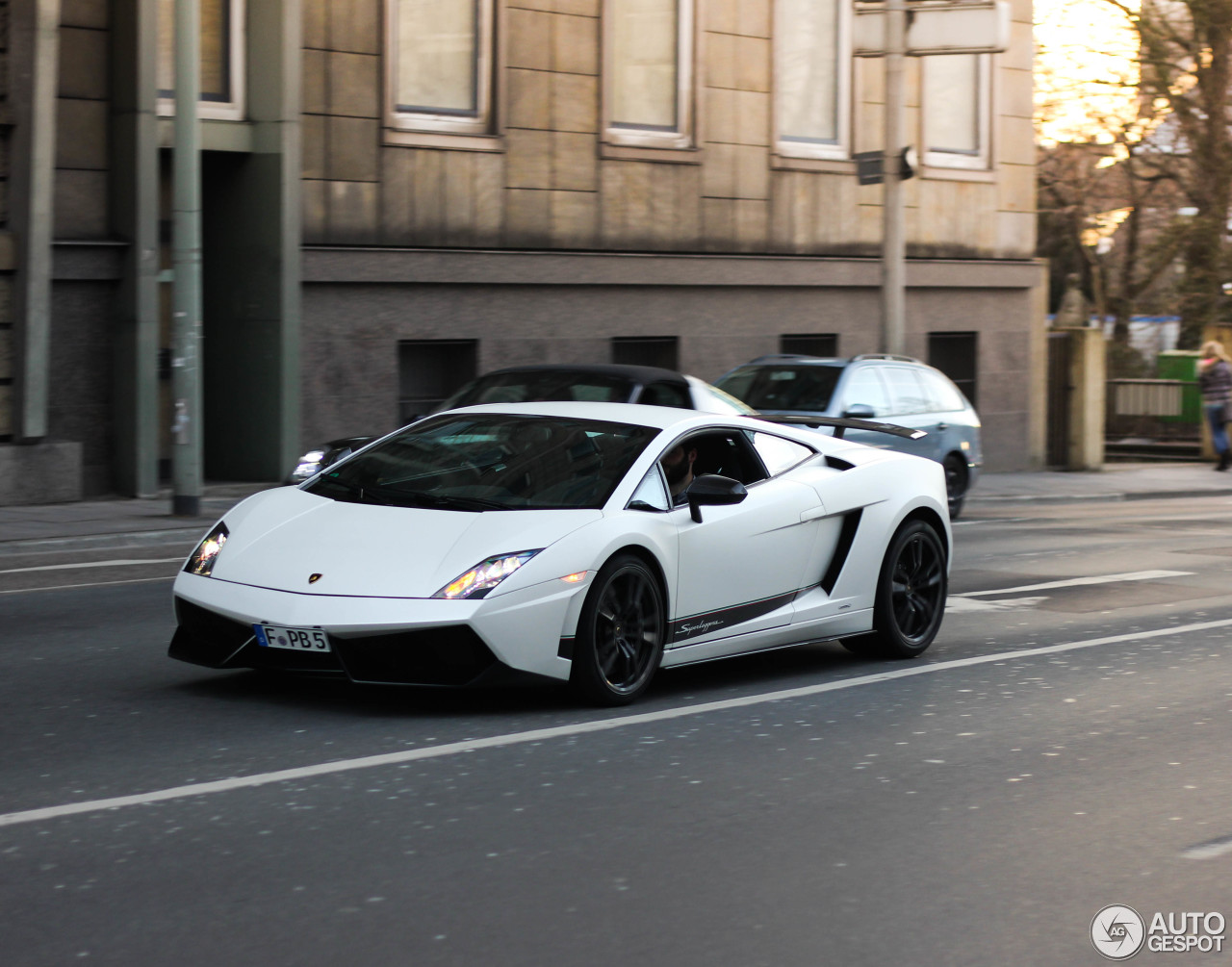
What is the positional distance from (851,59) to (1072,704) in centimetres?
1871

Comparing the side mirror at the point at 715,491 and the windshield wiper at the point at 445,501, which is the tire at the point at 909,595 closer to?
the side mirror at the point at 715,491

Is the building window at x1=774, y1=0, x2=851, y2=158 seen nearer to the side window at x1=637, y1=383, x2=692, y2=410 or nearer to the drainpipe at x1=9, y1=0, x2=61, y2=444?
the drainpipe at x1=9, y1=0, x2=61, y2=444

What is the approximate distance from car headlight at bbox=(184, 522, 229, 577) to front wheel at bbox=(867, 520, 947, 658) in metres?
3.24

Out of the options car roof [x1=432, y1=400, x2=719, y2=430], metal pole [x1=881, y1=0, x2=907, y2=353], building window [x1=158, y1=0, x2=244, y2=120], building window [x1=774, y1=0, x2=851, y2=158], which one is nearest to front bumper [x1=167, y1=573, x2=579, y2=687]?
car roof [x1=432, y1=400, x2=719, y2=430]

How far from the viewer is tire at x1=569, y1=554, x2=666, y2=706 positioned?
6.93m

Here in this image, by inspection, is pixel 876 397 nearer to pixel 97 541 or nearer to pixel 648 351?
pixel 648 351

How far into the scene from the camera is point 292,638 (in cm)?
660

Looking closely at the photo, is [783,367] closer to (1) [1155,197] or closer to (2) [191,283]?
(2) [191,283]

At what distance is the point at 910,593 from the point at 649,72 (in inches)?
583

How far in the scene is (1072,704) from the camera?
7.77 m

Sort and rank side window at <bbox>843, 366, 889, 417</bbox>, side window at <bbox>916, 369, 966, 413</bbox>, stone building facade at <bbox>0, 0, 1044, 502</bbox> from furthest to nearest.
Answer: side window at <bbox>916, 369, 966, 413</bbox> → stone building facade at <bbox>0, 0, 1044, 502</bbox> → side window at <bbox>843, 366, 889, 417</bbox>

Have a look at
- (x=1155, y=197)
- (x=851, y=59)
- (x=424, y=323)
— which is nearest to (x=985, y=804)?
(x=424, y=323)

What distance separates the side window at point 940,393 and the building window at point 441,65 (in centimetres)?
609

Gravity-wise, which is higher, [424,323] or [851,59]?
[851,59]
